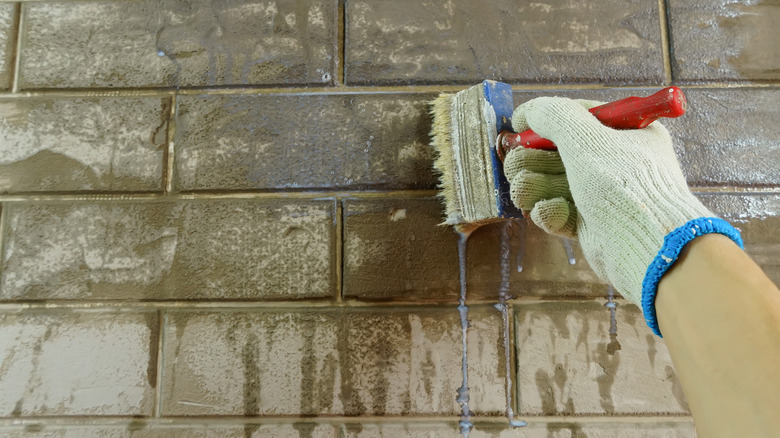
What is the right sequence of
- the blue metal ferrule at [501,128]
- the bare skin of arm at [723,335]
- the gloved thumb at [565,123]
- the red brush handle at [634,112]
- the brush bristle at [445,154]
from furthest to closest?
the brush bristle at [445,154]
the blue metal ferrule at [501,128]
the gloved thumb at [565,123]
the red brush handle at [634,112]
the bare skin of arm at [723,335]

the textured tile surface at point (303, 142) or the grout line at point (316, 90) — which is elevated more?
the grout line at point (316, 90)

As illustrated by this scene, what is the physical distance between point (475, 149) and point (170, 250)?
1208mm

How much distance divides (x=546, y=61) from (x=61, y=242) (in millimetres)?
2030

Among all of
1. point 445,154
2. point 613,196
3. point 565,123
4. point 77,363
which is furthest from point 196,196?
point 613,196

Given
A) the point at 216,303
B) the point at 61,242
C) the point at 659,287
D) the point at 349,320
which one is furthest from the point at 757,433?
the point at 61,242

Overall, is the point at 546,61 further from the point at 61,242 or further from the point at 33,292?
the point at 33,292

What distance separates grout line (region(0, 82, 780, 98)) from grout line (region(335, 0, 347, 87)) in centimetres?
4

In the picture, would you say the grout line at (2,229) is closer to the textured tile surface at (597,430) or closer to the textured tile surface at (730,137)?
the textured tile surface at (597,430)

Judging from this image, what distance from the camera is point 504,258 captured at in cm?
179

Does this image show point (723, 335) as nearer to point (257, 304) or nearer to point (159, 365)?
point (257, 304)

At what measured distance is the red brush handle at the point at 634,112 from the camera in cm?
111

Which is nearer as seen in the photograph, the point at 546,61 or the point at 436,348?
the point at 436,348

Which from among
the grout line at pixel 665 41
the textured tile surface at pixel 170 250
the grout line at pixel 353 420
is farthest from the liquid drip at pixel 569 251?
the textured tile surface at pixel 170 250

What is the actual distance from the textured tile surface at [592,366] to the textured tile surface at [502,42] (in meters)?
0.95
